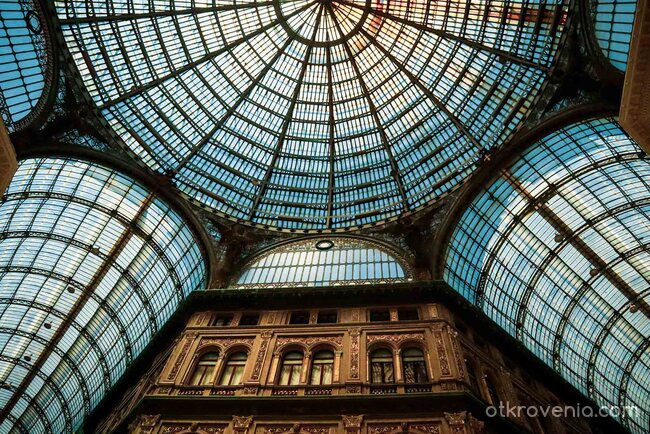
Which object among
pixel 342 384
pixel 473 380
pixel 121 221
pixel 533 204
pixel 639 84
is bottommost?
pixel 342 384

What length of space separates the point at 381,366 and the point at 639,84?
17611mm

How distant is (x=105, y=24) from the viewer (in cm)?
3512

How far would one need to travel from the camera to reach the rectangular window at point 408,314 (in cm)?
2923

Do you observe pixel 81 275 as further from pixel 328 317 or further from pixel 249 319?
pixel 328 317

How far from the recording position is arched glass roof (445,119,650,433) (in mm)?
34188

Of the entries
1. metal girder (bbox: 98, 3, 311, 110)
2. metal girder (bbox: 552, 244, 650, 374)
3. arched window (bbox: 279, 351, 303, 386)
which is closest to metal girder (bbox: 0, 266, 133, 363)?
metal girder (bbox: 98, 3, 311, 110)

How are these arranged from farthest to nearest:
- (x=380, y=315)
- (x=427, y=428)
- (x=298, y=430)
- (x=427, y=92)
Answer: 1. (x=427, y=92)
2. (x=380, y=315)
3. (x=298, y=430)
4. (x=427, y=428)

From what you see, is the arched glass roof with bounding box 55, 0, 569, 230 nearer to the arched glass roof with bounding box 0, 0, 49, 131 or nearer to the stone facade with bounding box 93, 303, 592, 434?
the arched glass roof with bounding box 0, 0, 49, 131

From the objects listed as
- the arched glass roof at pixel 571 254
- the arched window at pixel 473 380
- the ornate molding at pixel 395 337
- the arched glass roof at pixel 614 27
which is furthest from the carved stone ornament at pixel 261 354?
the arched glass roof at pixel 614 27

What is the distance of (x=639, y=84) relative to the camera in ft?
53.1

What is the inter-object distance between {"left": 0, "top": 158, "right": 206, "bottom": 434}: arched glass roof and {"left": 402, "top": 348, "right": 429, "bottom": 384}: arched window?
62.2ft

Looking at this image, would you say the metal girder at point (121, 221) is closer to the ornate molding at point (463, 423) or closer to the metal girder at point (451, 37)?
the ornate molding at point (463, 423)

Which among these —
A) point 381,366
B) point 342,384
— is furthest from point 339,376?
point 381,366

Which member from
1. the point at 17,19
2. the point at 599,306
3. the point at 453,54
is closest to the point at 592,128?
the point at 453,54
